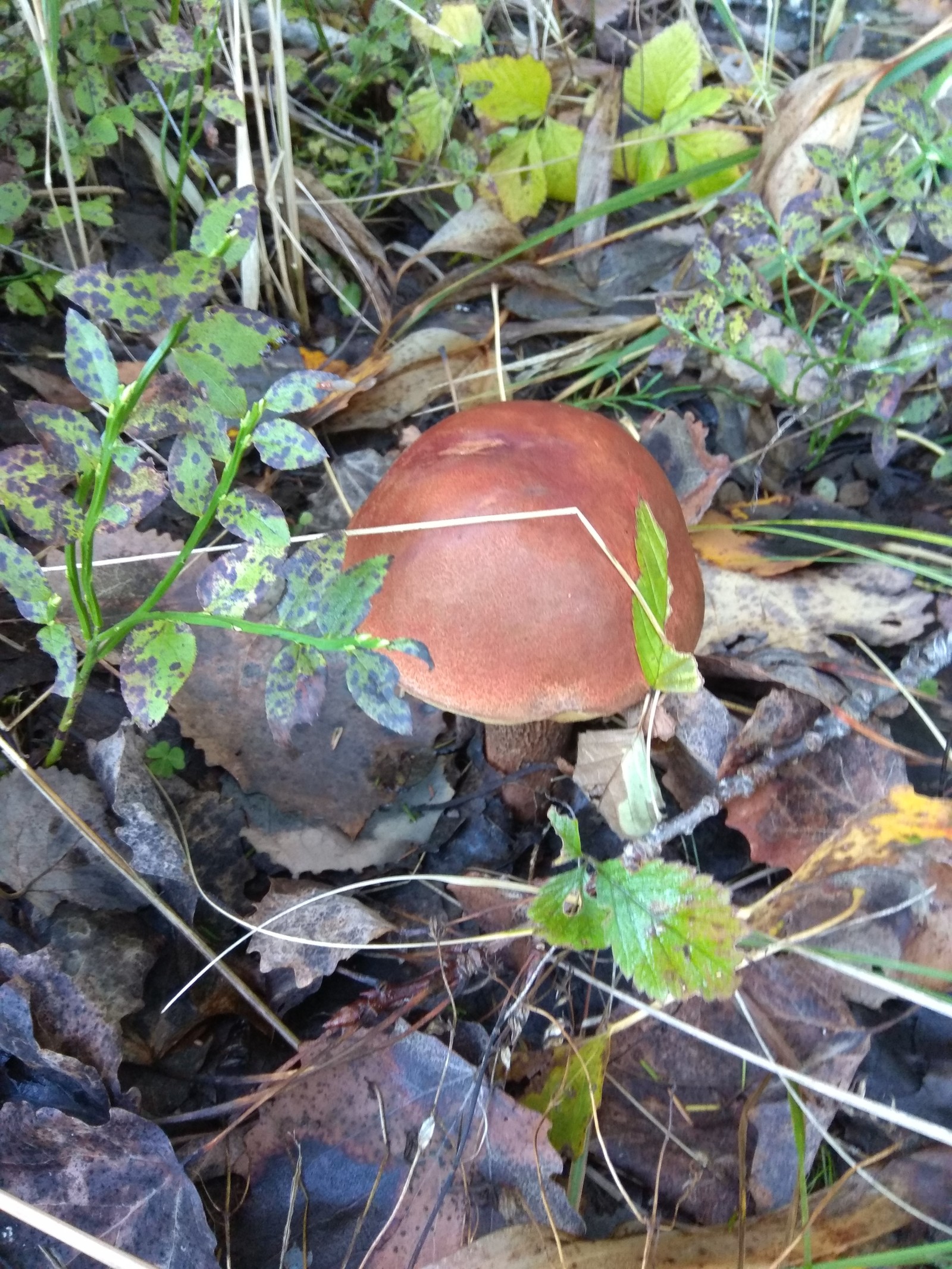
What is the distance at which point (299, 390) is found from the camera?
4.02ft

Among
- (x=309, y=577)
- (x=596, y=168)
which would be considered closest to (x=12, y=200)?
(x=309, y=577)

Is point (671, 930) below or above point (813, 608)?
above

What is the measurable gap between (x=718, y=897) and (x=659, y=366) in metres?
1.80

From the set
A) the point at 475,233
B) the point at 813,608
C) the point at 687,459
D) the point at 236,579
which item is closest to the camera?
the point at 236,579

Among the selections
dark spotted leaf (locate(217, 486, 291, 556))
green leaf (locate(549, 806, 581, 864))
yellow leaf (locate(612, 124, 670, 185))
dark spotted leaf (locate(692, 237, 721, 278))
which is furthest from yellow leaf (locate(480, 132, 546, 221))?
green leaf (locate(549, 806, 581, 864))

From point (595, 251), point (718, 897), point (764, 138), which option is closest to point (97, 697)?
point (718, 897)

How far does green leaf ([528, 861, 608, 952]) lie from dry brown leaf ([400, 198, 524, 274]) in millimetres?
2014

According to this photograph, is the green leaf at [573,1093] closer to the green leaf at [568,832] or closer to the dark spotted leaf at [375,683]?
the green leaf at [568,832]

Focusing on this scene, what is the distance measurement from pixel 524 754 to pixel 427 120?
2031mm

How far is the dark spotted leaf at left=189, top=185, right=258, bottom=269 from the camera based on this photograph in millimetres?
1215

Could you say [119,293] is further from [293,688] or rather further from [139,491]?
[293,688]

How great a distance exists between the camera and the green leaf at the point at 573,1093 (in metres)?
1.46

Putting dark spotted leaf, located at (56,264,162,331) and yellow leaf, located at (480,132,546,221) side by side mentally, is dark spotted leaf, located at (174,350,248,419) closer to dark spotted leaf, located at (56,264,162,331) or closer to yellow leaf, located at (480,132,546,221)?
dark spotted leaf, located at (56,264,162,331)

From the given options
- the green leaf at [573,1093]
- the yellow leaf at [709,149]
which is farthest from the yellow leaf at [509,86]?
the green leaf at [573,1093]
